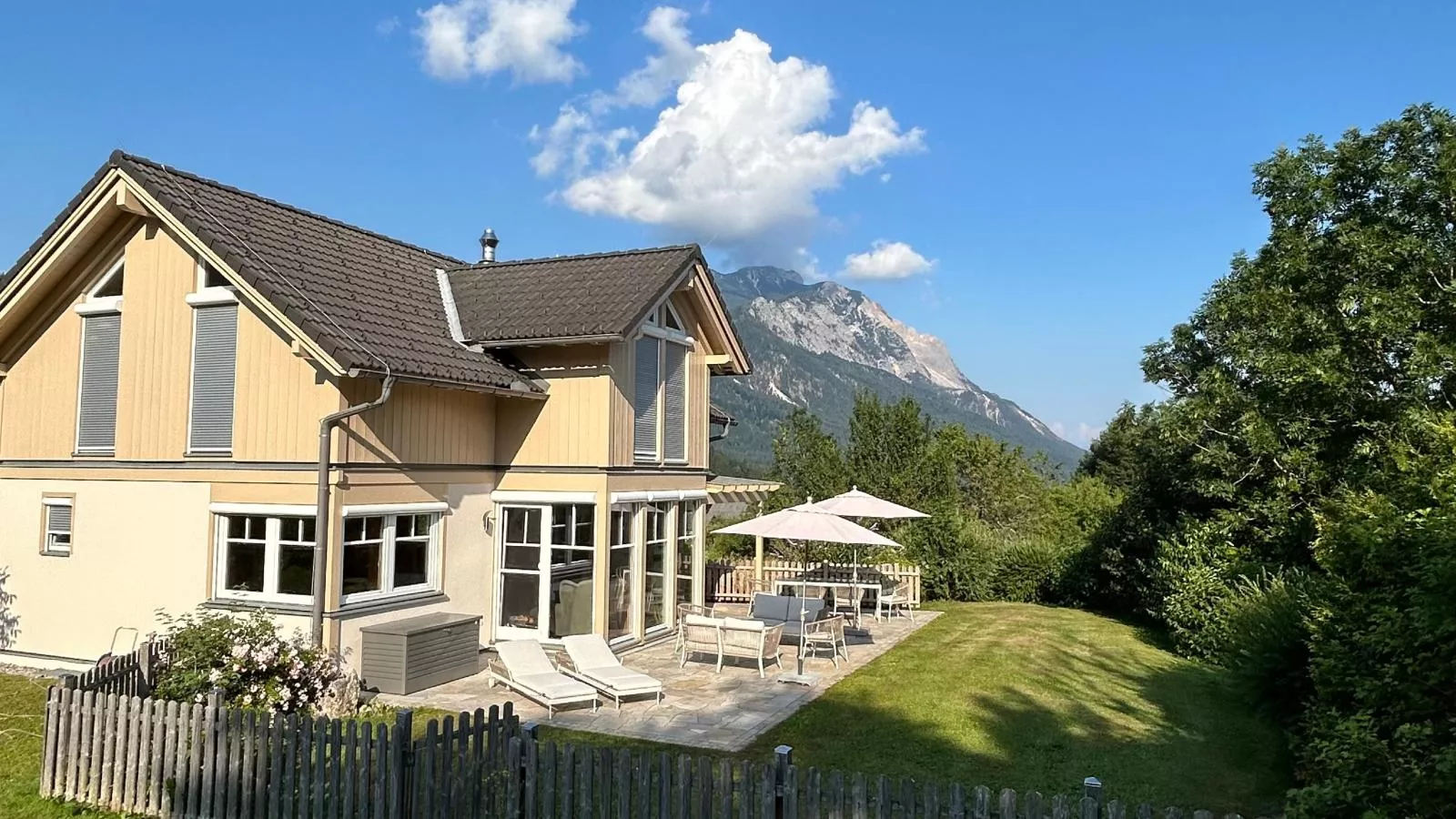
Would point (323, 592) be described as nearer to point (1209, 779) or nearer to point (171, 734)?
point (171, 734)

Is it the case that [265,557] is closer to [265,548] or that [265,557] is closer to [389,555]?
[265,548]

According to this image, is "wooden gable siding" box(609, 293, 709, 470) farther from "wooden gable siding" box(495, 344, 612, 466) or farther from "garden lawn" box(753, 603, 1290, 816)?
"garden lawn" box(753, 603, 1290, 816)

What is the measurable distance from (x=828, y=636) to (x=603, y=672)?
433 centimetres

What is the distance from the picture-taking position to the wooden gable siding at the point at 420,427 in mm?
12492

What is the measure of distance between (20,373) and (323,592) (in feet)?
24.8

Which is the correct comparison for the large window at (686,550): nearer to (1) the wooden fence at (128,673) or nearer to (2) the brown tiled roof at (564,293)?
(2) the brown tiled roof at (564,293)

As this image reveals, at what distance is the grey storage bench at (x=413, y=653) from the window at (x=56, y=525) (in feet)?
18.7

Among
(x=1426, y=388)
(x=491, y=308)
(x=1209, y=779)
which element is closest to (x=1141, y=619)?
(x=1426, y=388)

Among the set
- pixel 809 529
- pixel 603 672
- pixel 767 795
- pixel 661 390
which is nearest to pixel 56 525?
pixel 603 672

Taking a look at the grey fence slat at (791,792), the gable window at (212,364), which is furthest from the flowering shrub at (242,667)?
the grey fence slat at (791,792)

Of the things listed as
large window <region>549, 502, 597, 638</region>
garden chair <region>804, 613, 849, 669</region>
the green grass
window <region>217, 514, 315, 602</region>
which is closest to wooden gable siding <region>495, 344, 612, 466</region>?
large window <region>549, 502, 597, 638</region>

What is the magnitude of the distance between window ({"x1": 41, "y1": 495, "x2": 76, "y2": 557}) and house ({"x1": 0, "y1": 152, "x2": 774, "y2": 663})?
3 cm

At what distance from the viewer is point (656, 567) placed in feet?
54.2

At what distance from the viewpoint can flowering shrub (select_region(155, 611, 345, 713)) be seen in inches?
393
